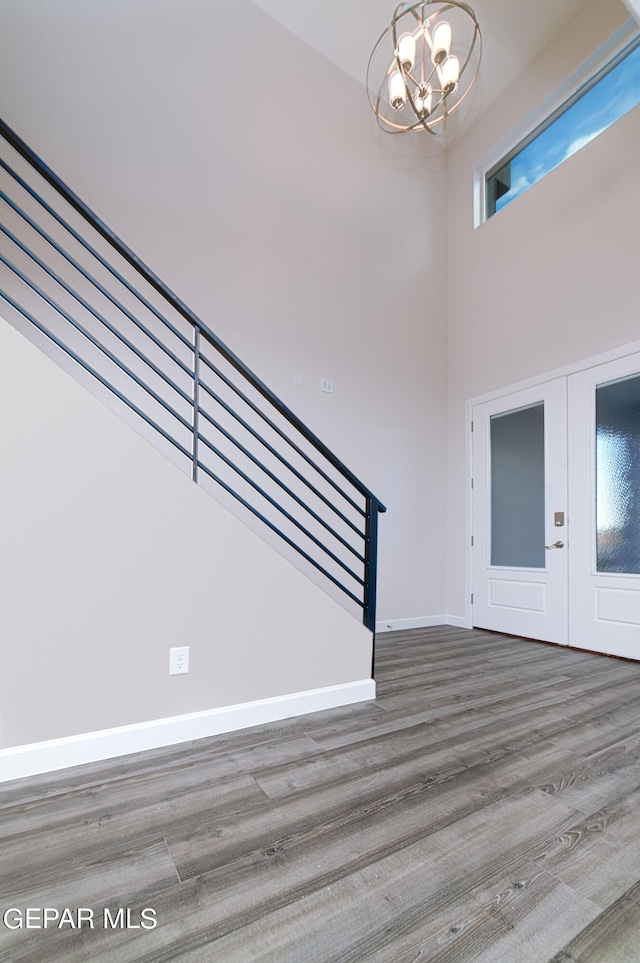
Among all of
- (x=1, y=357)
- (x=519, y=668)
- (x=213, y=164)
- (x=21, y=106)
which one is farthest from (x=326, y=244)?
(x=519, y=668)

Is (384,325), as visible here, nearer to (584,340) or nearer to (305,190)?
(305,190)

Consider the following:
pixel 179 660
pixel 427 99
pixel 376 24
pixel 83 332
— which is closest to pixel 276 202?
pixel 427 99

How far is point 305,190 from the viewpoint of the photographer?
3957mm

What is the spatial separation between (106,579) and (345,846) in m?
1.21

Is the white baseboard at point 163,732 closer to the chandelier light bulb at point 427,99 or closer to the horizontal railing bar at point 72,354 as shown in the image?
the horizontal railing bar at point 72,354

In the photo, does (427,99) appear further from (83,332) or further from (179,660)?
(179,660)

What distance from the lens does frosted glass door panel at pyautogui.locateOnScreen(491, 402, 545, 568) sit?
12.5 feet

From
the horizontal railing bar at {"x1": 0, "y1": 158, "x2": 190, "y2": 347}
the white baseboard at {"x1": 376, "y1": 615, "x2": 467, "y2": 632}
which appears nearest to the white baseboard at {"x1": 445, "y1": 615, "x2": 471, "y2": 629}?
the white baseboard at {"x1": 376, "y1": 615, "x2": 467, "y2": 632}

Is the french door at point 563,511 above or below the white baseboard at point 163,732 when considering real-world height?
above

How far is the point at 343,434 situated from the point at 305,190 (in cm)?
229

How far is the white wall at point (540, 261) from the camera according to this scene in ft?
11.0

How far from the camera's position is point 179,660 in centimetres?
180

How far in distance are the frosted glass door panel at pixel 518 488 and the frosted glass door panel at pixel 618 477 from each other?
48 cm

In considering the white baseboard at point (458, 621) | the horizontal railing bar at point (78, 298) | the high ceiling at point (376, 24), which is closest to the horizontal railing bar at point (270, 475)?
the horizontal railing bar at point (78, 298)
